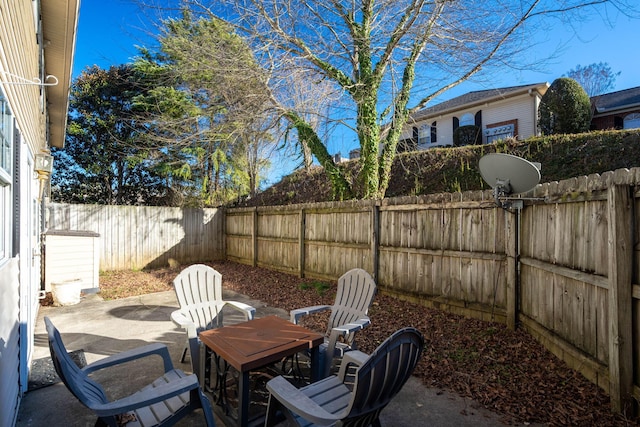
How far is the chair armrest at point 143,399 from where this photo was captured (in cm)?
167

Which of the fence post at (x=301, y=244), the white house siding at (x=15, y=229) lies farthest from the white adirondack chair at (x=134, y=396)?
the fence post at (x=301, y=244)

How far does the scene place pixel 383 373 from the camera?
1678 mm

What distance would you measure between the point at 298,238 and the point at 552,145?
666 cm

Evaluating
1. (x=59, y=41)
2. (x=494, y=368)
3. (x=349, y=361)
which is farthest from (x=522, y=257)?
(x=59, y=41)

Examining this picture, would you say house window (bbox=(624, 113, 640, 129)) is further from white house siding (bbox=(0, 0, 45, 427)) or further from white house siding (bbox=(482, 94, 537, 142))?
white house siding (bbox=(0, 0, 45, 427))

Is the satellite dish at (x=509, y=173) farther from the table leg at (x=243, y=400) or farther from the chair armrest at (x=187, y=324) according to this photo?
the chair armrest at (x=187, y=324)

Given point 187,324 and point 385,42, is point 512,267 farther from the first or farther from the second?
point 385,42

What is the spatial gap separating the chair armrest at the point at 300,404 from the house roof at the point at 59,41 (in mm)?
4050

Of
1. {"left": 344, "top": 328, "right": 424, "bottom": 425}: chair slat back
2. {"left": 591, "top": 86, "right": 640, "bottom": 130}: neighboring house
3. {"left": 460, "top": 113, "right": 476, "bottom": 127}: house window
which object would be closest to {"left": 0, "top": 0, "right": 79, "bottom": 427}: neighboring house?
{"left": 344, "top": 328, "right": 424, "bottom": 425}: chair slat back

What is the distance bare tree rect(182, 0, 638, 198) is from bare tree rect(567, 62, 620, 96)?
2246cm

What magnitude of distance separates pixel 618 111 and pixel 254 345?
15.4m

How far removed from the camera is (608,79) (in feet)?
73.9

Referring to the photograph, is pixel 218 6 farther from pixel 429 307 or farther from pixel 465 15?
pixel 429 307

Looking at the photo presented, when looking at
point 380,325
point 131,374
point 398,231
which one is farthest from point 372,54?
point 131,374
